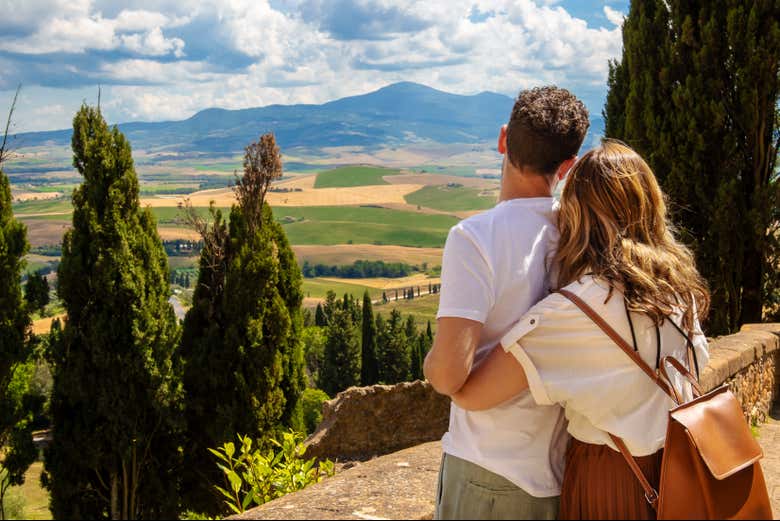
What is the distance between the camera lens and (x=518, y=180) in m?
2.21

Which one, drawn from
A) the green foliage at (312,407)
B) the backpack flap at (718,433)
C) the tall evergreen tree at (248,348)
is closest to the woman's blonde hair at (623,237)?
the backpack flap at (718,433)

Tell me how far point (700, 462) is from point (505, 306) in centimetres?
63

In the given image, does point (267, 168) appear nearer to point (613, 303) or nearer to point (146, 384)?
point (146, 384)

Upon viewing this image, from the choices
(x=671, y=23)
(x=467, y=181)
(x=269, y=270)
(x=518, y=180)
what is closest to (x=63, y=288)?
(x=269, y=270)

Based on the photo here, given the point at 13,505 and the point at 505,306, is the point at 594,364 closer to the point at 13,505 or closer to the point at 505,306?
the point at 505,306

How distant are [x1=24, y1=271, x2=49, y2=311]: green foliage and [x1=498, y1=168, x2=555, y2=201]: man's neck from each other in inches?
472

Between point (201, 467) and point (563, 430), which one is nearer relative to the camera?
point (563, 430)

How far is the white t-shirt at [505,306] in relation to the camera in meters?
1.98

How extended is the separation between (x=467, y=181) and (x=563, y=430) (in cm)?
19822

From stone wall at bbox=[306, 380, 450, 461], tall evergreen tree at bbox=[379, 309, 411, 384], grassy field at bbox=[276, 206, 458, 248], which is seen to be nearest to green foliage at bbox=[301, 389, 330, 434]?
tall evergreen tree at bbox=[379, 309, 411, 384]

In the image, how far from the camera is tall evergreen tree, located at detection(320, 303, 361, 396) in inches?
1805

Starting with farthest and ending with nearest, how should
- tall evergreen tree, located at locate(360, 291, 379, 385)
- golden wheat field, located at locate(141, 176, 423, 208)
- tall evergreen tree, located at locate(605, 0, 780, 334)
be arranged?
golden wheat field, located at locate(141, 176, 423, 208) → tall evergreen tree, located at locate(360, 291, 379, 385) → tall evergreen tree, located at locate(605, 0, 780, 334)

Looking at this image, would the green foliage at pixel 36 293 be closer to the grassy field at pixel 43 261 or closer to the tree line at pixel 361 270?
the grassy field at pixel 43 261

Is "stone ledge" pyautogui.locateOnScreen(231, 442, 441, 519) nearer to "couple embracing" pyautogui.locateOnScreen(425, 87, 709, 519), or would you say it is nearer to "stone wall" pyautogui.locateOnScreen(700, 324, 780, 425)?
"couple embracing" pyautogui.locateOnScreen(425, 87, 709, 519)
